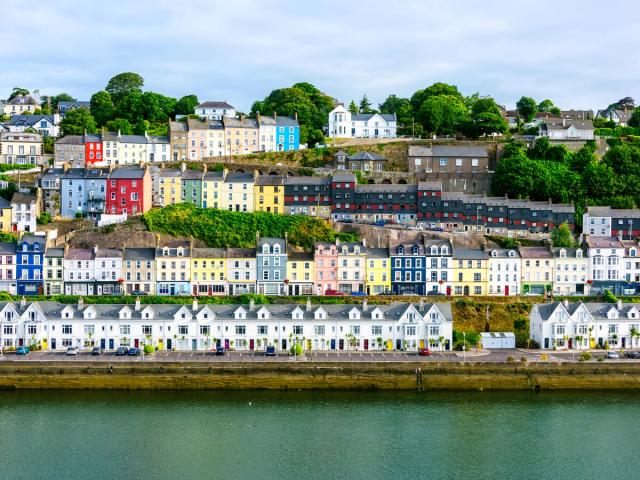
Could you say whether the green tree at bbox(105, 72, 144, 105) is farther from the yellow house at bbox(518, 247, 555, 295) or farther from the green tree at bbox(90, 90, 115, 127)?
the yellow house at bbox(518, 247, 555, 295)

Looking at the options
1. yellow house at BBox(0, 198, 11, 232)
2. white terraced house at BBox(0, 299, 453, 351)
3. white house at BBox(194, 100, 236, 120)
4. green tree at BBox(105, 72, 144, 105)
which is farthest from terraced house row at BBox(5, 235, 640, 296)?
green tree at BBox(105, 72, 144, 105)

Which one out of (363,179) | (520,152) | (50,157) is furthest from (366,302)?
(50,157)

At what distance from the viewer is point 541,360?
154ft

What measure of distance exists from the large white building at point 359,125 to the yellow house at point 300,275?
1077 inches

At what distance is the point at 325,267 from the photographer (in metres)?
58.1

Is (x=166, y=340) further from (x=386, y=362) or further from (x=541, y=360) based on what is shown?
(x=541, y=360)

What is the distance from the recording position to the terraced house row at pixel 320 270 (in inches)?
2245

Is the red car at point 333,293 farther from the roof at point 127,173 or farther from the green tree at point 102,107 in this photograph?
the green tree at point 102,107

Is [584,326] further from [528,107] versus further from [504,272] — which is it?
[528,107]

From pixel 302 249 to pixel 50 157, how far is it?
2606cm

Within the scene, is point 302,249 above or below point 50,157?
below

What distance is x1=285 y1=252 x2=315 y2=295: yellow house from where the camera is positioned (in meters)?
57.9

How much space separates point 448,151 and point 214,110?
25.2 metres

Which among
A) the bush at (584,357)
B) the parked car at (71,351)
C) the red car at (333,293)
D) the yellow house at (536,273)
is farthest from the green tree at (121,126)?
the bush at (584,357)
